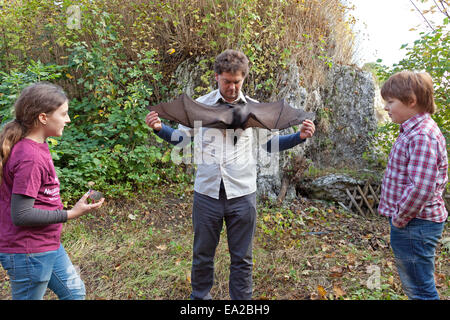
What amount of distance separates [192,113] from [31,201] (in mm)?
1186

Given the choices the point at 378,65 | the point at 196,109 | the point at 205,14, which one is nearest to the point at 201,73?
the point at 205,14

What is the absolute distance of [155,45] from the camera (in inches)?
244

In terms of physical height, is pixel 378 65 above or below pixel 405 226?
above

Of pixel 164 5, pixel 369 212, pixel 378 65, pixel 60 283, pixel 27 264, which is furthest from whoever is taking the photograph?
pixel 369 212

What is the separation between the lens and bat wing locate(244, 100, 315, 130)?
2391 millimetres

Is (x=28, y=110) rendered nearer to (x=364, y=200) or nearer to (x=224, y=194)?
(x=224, y=194)

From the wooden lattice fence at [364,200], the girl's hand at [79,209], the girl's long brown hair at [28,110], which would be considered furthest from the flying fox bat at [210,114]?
the wooden lattice fence at [364,200]

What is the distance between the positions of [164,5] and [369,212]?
5.59 metres

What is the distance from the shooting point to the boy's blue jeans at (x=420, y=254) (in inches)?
72.6

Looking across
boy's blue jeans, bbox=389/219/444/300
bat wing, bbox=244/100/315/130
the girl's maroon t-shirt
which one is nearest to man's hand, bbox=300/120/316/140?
bat wing, bbox=244/100/315/130

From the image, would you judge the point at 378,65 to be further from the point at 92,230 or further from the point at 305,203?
the point at 92,230

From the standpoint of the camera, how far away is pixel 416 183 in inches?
70.4

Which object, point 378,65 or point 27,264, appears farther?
point 378,65

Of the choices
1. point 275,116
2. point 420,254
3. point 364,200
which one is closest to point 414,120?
point 420,254
